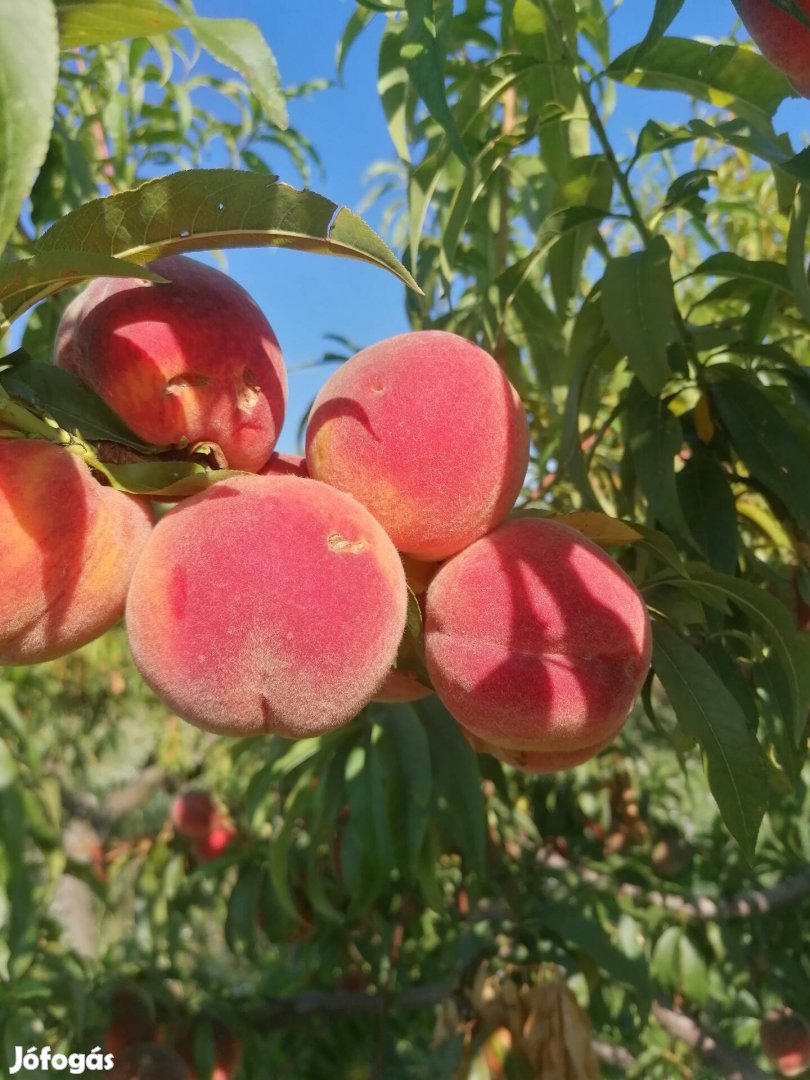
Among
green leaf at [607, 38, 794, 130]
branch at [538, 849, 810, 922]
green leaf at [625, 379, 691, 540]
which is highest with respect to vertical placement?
green leaf at [607, 38, 794, 130]

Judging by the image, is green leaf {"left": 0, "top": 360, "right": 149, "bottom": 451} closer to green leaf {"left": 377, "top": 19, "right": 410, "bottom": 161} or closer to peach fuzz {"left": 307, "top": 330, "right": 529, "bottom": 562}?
peach fuzz {"left": 307, "top": 330, "right": 529, "bottom": 562}

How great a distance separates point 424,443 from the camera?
65 centimetres

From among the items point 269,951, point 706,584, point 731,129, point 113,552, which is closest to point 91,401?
point 113,552

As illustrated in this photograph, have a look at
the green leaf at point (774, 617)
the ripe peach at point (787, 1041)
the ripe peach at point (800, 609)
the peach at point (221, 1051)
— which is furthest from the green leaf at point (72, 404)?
the ripe peach at point (787, 1041)

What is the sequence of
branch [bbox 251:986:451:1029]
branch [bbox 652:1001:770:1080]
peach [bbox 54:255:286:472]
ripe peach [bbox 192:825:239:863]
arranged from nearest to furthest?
peach [bbox 54:255:286:472]
branch [bbox 652:1001:770:1080]
branch [bbox 251:986:451:1029]
ripe peach [bbox 192:825:239:863]

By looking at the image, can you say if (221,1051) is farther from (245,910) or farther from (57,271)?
(57,271)

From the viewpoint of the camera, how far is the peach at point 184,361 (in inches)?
23.8

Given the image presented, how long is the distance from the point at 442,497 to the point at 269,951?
3.33 meters

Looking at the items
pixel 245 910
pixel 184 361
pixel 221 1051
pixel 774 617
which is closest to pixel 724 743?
pixel 774 617

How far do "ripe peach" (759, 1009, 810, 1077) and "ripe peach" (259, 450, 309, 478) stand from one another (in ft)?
7.77

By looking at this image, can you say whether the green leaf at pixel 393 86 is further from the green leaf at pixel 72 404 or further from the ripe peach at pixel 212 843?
the ripe peach at pixel 212 843

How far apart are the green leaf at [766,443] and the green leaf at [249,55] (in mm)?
628

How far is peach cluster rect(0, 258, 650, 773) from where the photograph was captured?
548 mm

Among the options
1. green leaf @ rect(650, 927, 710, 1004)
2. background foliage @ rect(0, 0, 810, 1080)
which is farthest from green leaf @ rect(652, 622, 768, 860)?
green leaf @ rect(650, 927, 710, 1004)
